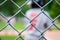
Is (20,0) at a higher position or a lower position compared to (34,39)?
lower

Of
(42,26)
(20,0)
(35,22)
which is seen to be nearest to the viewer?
(20,0)

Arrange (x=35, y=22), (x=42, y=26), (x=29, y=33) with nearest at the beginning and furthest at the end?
1. (x=42, y=26)
2. (x=35, y=22)
3. (x=29, y=33)

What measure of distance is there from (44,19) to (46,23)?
0.17ft

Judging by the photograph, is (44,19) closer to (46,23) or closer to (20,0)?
(46,23)

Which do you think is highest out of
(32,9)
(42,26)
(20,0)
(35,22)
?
(32,9)

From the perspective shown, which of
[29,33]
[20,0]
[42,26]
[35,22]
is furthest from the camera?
[29,33]

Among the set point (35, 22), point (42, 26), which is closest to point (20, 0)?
point (42, 26)

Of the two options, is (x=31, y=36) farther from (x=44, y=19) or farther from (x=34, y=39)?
(x=44, y=19)

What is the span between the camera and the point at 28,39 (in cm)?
365

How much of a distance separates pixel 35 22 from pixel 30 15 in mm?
143

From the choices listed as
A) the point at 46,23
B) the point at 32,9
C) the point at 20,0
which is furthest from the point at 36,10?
the point at 20,0

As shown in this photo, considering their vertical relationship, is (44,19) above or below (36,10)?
below

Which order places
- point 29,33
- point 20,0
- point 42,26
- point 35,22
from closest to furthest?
point 20,0
point 42,26
point 35,22
point 29,33

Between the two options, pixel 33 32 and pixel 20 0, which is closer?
pixel 20 0
